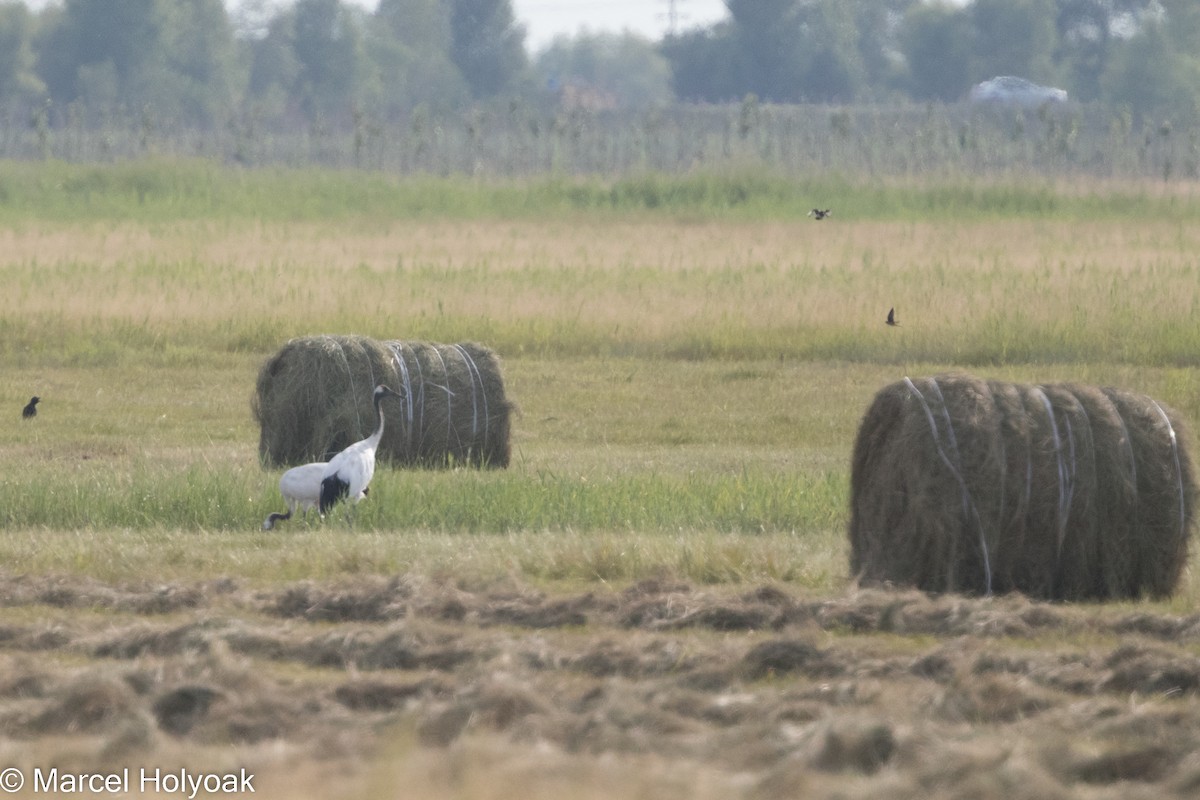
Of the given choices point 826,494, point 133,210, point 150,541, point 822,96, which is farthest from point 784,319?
point 822,96

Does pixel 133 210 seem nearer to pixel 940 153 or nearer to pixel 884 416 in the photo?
pixel 940 153

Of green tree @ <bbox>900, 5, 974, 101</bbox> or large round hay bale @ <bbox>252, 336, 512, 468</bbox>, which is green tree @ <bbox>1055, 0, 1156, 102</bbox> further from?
large round hay bale @ <bbox>252, 336, 512, 468</bbox>

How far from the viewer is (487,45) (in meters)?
122

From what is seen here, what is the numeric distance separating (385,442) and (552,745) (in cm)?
854

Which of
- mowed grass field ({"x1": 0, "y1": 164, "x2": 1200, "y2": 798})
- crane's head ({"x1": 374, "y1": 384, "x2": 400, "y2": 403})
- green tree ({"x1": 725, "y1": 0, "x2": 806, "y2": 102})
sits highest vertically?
green tree ({"x1": 725, "y1": 0, "x2": 806, "y2": 102})

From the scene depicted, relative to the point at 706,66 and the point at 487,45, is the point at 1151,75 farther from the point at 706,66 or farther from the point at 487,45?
the point at 487,45

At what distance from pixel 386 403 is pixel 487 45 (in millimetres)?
109863

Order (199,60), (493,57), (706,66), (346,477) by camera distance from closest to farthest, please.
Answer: (346,477)
(199,60)
(706,66)
(493,57)

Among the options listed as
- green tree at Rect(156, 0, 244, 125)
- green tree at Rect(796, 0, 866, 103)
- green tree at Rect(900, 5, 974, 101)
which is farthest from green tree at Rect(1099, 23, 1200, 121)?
green tree at Rect(156, 0, 244, 125)

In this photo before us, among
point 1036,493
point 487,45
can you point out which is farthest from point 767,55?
point 1036,493

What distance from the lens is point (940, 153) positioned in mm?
60875

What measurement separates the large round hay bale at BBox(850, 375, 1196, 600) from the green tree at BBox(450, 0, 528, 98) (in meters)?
111

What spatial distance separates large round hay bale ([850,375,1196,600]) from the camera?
32.1 feet

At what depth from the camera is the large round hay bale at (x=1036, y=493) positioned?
978 cm
